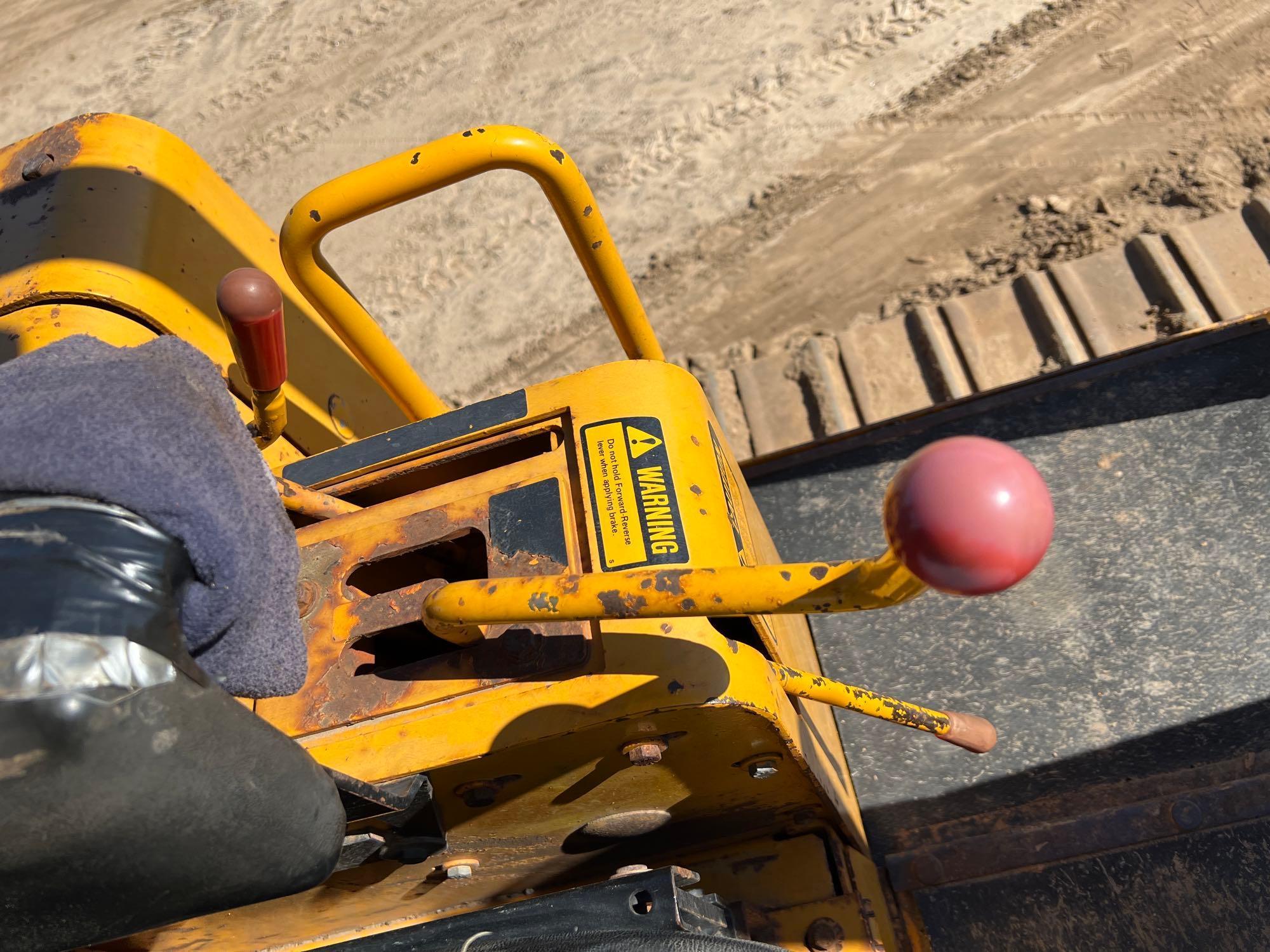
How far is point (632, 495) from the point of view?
141cm

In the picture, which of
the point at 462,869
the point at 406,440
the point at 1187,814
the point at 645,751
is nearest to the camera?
the point at 645,751

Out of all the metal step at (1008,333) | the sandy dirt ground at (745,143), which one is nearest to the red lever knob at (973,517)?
the metal step at (1008,333)

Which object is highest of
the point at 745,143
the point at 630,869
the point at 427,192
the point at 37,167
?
the point at 745,143

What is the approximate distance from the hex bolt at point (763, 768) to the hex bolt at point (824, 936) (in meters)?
0.41

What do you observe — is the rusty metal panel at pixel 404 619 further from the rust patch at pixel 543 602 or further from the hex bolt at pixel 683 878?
the hex bolt at pixel 683 878

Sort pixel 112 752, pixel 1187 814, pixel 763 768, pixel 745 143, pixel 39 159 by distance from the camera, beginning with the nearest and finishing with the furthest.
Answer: pixel 112 752 → pixel 763 768 → pixel 1187 814 → pixel 39 159 → pixel 745 143

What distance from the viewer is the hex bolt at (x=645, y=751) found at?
1.28 metres

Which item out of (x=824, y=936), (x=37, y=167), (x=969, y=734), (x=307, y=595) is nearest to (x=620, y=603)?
(x=307, y=595)

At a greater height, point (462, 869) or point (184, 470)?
point (184, 470)

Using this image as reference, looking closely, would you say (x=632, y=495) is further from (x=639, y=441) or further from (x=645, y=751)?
(x=645, y=751)

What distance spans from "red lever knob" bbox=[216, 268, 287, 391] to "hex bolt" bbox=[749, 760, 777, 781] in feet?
3.06

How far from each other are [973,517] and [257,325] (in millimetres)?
992

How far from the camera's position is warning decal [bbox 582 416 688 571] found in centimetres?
136

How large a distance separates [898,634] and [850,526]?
0.98ft
